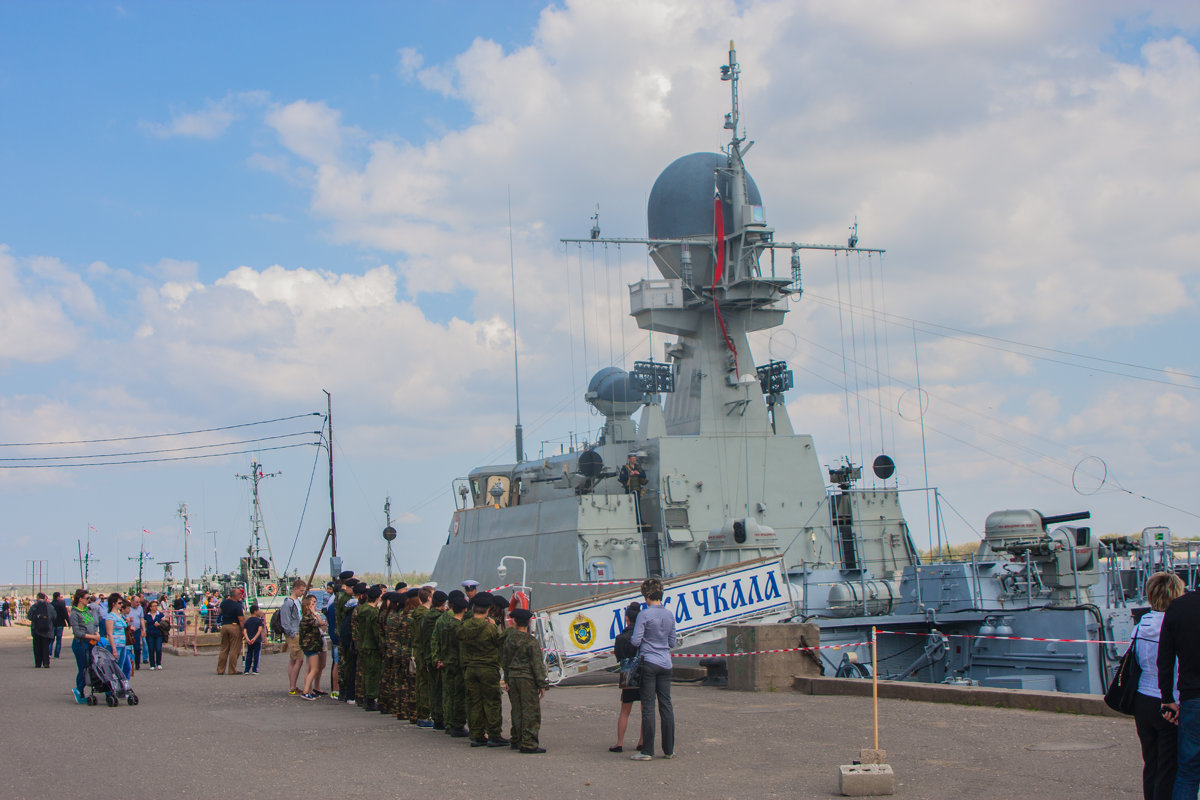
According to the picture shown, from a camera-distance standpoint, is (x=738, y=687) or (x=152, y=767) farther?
(x=738, y=687)

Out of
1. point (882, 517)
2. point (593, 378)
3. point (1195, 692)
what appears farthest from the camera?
point (593, 378)

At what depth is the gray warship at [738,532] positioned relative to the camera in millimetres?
15406

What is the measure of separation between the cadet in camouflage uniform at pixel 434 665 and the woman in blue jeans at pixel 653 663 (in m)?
2.68

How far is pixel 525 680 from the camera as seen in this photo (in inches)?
365

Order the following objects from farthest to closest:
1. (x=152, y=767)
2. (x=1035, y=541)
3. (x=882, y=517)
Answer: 1. (x=882, y=517)
2. (x=1035, y=541)
3. (x=152, y=767)

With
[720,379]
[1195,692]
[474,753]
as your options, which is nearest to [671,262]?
[720,379]

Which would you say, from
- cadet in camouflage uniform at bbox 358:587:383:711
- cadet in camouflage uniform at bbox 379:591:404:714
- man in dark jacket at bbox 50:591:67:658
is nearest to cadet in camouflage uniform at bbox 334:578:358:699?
cadet in camouflage uniform at bbox 358:587:383:711

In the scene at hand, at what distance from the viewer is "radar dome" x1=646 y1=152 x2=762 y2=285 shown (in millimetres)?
24656

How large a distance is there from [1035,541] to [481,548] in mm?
12166

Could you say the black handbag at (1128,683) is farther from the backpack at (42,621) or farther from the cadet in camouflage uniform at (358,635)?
Answer: the backpack at (42,621)

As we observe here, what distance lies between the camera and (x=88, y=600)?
564 inches

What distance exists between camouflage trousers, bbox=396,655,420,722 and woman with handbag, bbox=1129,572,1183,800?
753 centimetres

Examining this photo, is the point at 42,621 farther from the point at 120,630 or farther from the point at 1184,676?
the point at 1184,676

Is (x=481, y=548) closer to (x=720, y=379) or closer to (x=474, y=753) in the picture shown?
(x=720, y=379)
